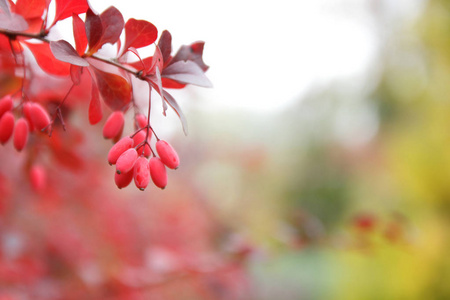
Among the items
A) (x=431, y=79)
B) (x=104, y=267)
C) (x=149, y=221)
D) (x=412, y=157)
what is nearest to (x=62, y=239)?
(x=104, y=267)

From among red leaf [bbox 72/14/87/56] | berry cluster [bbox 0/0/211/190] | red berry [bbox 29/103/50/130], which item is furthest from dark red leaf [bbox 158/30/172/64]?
red berry [bbox 29/103/50/130]

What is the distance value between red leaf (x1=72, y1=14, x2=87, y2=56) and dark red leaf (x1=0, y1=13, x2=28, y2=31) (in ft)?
0.19

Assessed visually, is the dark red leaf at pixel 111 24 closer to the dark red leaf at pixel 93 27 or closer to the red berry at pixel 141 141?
the dark red leaf at pixel 93 27

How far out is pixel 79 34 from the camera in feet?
1.83

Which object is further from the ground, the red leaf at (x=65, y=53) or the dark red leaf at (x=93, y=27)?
the dark red leaf at (x=93, y=27)

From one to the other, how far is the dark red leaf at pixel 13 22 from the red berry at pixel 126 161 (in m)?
0.20

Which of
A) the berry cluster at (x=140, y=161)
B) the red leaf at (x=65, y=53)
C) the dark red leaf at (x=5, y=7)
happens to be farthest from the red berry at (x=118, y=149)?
the dark red leaf at (x=5, y=7)

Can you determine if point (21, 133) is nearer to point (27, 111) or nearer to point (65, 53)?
point (27, 111)

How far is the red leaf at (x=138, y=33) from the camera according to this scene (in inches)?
22.1

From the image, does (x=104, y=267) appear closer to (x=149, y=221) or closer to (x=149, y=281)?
(x=149, y=221)

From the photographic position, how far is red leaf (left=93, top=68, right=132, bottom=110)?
0.58m

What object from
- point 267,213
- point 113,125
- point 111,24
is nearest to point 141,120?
point 113,125

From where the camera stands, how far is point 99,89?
1.93ft

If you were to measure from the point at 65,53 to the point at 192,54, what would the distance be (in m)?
0.18
